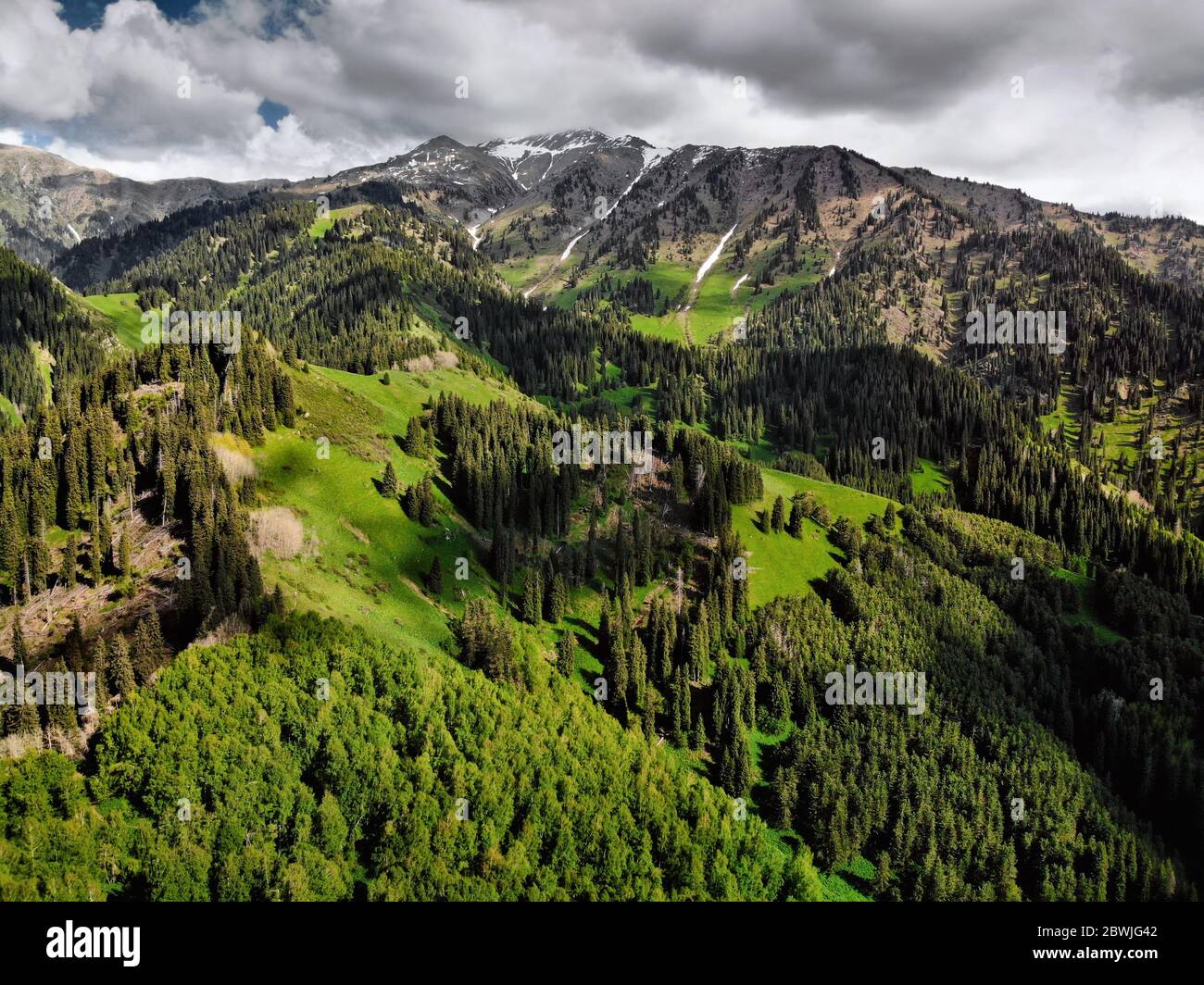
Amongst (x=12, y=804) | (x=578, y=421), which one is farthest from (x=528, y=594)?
(x=578, y=421)

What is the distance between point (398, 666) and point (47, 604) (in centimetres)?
3781

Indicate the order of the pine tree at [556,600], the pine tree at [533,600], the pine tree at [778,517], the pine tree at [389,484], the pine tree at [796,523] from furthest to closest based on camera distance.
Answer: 1. the pine tree at [796,523]
2. the pine tree at [778,517]
3. the pine tree at [389,484]
4. the pine tree at [556,600]
5. the pine tree at [533,600]

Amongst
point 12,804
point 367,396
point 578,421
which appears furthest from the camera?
point 578,421

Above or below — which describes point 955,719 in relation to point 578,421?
below

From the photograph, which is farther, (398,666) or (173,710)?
(398,666)

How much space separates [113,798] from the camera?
61844 millimetres

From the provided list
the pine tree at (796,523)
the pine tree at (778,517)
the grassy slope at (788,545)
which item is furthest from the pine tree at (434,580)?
the pine tree at (796,523)

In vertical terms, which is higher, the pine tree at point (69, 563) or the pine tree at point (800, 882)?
the pine tree at point (69, 563)

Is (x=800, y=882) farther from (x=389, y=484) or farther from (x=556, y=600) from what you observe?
(x=389, y=484)

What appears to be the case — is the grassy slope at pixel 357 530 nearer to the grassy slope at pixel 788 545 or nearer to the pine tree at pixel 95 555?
the pine tree at pixel 95 555

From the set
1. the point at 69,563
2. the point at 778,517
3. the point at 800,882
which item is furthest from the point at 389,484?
the point at 778,517

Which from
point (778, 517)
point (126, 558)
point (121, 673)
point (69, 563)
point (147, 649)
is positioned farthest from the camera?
point (778, 517)

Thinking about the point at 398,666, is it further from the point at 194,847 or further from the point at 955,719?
the point at 955,719

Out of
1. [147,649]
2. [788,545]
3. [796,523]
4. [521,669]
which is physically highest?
[796,523]
